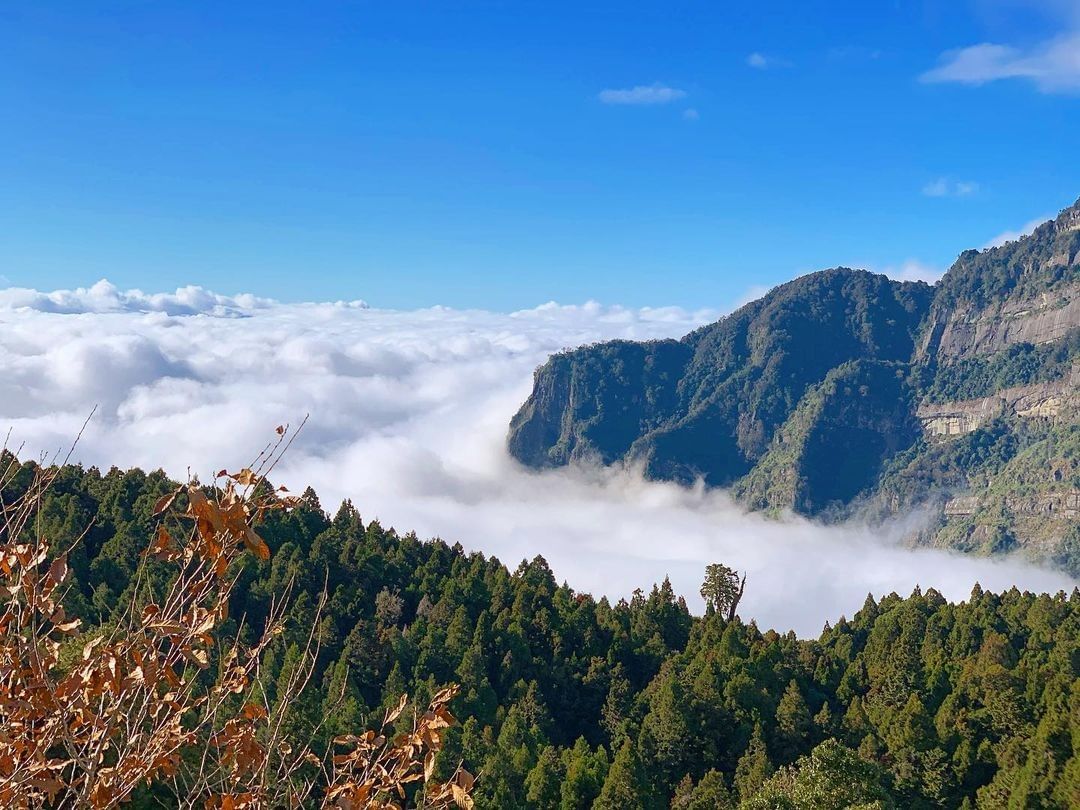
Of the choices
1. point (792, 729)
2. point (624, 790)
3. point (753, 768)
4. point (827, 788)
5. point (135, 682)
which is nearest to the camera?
point (135, 682)

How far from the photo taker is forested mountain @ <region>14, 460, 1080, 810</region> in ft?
92.0

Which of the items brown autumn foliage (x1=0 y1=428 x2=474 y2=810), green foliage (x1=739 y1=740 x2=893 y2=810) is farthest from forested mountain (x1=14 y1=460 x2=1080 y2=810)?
brown autumn foliage (x1=0 y1=428 x2=474 y2=810)

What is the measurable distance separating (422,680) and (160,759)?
114 feet

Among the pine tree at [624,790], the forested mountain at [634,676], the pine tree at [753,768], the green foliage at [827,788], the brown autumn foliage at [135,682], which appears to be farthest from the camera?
the forested mountain at [634,676]

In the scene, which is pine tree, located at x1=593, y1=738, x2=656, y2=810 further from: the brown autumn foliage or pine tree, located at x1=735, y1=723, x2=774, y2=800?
the brown autumn foliage

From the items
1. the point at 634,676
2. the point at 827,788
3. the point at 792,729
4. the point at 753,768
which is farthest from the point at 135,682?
the point at 634,676

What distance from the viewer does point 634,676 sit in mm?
43219

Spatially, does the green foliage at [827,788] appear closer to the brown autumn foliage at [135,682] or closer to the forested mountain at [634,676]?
the forested mountain at [634,676]

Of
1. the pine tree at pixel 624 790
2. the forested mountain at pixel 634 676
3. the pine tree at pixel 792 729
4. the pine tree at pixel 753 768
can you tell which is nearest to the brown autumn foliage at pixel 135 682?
the forested mountain at pixel 634 676

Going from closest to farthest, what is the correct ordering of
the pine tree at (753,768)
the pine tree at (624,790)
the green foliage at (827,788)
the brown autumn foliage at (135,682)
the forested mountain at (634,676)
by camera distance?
the brown autumn foliage at (135,682) → the green foliage at (827,788) → the pine tree at (624,790) → the pine tree at (753,768) → the forested mountain at (634,676)

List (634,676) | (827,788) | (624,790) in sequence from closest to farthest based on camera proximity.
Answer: (827,788) < (624,790) < (634,676)

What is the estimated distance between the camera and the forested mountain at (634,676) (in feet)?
92.0

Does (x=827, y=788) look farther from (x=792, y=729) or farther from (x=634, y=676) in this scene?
(x=634, y=676)

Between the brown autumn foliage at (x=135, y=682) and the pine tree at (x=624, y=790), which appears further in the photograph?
the pine tree at (x=624, y=790)
